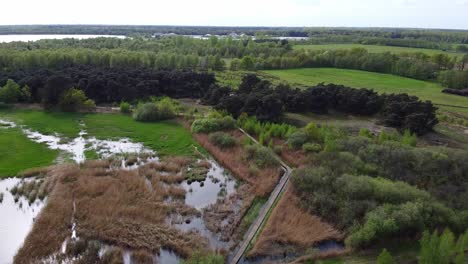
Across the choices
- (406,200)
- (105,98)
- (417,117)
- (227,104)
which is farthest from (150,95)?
(406,200)

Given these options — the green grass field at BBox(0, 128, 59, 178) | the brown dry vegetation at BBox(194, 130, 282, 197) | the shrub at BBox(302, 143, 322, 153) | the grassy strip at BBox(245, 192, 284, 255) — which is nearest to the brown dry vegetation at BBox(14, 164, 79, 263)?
the green grass field at BBox(0, 128, 59, 178)

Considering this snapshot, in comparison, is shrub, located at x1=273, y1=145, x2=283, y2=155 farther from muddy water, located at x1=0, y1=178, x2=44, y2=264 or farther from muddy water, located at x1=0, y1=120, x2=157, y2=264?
muddy water, located at x1=0, y1=178, x2=44, y2=264

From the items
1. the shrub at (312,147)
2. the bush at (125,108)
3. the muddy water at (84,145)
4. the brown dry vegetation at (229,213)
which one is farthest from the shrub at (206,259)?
the bush at (125,108)

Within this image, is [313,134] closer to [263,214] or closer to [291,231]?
[263,214]

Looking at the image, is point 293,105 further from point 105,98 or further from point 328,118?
point 105,98

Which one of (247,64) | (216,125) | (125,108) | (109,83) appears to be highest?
(109,83)

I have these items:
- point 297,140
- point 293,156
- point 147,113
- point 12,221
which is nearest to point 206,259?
point 12,221
